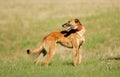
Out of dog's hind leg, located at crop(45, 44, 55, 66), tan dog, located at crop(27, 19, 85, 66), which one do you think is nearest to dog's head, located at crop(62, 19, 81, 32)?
tan dog, located at crop(27, 19, 85, 66)

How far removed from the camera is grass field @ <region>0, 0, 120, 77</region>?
12906 mm

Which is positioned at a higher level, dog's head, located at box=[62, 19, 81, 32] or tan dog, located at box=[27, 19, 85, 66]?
dog's head, located at box=[62, 19, 81, 32]

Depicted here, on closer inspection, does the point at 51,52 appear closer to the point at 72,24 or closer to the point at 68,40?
the point at 68,40

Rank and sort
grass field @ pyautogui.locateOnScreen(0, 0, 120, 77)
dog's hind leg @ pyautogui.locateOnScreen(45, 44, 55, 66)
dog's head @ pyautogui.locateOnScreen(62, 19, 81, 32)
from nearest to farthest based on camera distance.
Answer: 1. grass field @ pyautogui.locateOnScreen(0, 0, 120, 77)
2. dog's hind leg @ pyautogui.locateOnScreen(45, 44, 55, 66)
3. dog's head @ pyautogui.locateOnScreen(62, 19, 81, 32)

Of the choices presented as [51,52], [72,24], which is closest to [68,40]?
[72,24]

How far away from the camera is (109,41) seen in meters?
21.9

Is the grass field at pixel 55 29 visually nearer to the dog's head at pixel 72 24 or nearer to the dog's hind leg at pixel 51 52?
the dog's hind leg at pixel 51 52

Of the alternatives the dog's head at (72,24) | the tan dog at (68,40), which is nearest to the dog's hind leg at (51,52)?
the tan dog at (68,40)

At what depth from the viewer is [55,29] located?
26.5 metres

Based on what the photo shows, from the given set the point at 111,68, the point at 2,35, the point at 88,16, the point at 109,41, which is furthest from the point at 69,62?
the point at 88,16

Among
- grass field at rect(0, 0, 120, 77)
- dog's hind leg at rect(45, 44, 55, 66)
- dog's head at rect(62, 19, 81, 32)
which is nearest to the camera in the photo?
grass field at rect(0, 0, 120, 77)

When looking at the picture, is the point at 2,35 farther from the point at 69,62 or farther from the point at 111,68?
the point at 111,68

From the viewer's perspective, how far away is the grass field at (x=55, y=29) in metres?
12.9

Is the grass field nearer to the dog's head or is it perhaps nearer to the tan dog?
the tan dog
